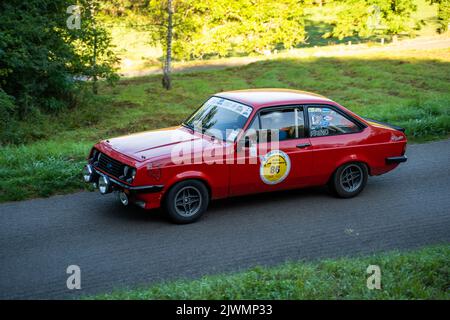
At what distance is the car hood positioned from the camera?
8.60 meters

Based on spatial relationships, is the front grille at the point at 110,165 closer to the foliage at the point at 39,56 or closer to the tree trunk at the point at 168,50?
the foliage at the point at 39,56

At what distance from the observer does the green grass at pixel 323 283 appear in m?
5.90

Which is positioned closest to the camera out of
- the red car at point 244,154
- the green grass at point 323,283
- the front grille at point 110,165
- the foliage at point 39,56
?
the green grass at point 323,283

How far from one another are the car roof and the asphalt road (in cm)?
157

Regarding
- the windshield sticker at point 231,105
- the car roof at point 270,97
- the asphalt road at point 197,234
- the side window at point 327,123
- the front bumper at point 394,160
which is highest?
the car roof at point 270,97

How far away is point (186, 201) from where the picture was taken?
8.69m

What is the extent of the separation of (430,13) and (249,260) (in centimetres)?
5184

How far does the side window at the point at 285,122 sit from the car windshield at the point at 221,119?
0.30 metres

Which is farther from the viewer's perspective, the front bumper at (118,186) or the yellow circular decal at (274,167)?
the yellow circular decal at (274,167)

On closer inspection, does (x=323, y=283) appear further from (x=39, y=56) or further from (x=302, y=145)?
(x=39, y=56)

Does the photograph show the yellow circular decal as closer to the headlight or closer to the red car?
the red car

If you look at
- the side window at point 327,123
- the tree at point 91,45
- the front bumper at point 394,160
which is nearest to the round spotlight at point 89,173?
the side window at point 327,123

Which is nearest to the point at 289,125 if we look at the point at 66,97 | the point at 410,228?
the point at 410,228
